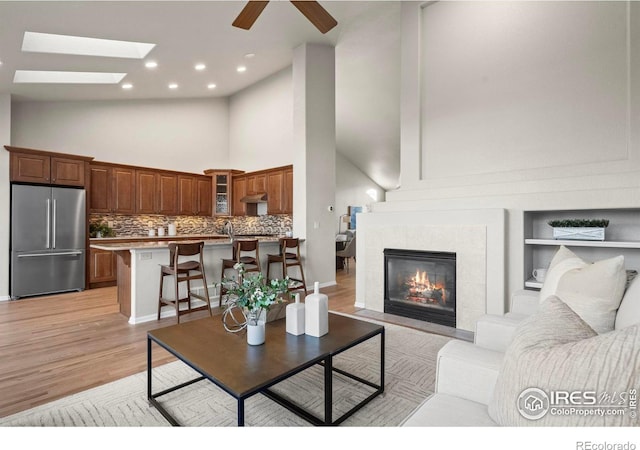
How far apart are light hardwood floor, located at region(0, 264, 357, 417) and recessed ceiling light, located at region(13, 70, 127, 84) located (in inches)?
128

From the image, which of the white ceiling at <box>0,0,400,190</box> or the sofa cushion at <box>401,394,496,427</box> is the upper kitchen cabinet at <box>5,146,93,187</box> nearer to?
the white ceiling at <box>0,0,400,190</box>

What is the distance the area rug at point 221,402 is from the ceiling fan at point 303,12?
2742 mm

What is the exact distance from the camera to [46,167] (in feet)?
17.3

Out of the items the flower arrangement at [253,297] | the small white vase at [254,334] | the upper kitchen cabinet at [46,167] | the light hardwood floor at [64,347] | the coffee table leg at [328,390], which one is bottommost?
the light hardwood floor at [64,347]

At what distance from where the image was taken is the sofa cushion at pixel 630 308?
1149 millimetres

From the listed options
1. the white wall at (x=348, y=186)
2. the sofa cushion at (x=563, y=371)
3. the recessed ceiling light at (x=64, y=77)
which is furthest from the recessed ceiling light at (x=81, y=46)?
the white wall at (x=348, y=186)

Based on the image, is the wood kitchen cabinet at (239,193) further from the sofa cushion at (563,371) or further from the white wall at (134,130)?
the sofa cushion at (563,371)

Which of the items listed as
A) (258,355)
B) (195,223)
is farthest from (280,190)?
(258,355)

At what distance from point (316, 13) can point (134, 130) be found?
588 centimetres

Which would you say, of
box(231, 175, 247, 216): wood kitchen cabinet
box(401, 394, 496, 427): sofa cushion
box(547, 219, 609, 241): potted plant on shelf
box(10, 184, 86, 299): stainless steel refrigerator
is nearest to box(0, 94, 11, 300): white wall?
box(10, 184, 86, 299): stainless steel refrigerator

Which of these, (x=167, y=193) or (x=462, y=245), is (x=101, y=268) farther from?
(x=462, y=245)

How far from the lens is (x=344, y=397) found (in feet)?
7.07

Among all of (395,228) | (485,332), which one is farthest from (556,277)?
(395,228)
